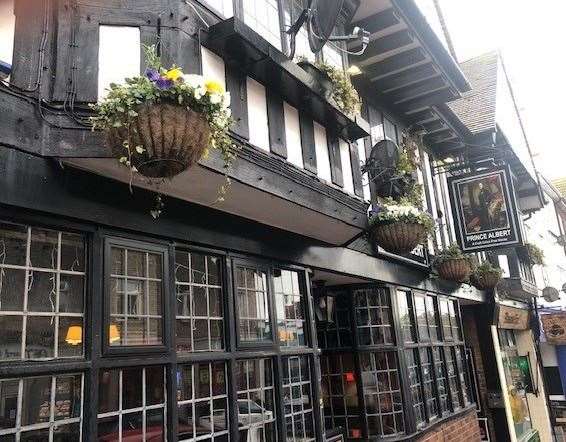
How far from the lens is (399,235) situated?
7250mm

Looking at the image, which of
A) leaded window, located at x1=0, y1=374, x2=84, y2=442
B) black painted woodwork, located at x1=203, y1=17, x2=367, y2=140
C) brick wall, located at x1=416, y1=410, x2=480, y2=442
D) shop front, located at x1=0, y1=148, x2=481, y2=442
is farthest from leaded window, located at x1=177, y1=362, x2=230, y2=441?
brick wall, located at x1=416, y1=410, x2=480, y2=442

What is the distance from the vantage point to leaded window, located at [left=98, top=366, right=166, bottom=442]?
354cm

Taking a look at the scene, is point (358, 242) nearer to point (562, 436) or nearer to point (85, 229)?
point (85, 229)

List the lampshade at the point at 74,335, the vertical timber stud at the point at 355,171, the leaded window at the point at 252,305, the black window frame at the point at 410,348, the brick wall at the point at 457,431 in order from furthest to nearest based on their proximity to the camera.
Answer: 1. the brick wall at the point at 457,431
2. the black window frame at the point at 410,348
3. the vertical timber stud at the point at 355,171
4. the leaded window at the point at 252,305
5. the lampshade at the point at 74,335

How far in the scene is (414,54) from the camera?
842 cm

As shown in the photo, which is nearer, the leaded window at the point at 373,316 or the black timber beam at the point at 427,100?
the leaded window at the point at 373,316

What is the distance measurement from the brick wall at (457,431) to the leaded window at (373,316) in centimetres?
170

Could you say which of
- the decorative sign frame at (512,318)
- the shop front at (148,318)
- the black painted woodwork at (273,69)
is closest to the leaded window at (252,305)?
the shop front at (148,318)

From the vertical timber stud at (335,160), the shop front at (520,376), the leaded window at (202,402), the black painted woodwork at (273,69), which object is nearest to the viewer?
the leaded window at (202,402)

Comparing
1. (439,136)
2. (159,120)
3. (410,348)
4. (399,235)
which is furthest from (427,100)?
(159,120)

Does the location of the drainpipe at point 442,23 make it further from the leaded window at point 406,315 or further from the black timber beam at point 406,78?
the leaded window at point 406,315

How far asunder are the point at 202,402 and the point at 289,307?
68.9 inches

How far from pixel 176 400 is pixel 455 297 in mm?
8514

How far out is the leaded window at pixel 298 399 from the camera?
5.40 meters
